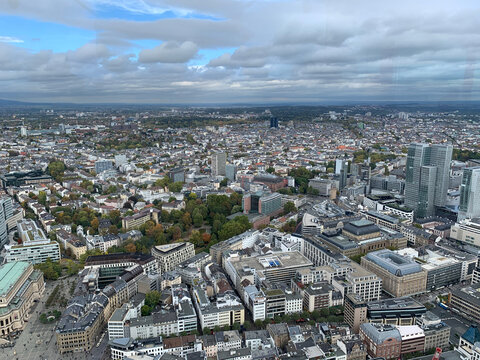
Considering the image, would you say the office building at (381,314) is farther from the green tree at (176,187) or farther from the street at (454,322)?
the green tree at (176,187)

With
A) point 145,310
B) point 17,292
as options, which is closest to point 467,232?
point 145,310

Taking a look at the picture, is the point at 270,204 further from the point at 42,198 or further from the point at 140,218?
the point at 42,198

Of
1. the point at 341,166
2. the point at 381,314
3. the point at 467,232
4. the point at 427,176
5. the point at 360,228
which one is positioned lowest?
the point at 381,314

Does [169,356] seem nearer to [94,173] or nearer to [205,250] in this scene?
[205,250]

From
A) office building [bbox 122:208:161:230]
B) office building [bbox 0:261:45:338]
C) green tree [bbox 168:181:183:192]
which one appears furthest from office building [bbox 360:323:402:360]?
green tree [bbox 168:181:183:192]

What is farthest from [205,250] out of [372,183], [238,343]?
[372,183]

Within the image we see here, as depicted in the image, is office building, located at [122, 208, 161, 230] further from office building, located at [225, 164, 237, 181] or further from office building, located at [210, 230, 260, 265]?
office building, located at [225, 164, 237, 181]
